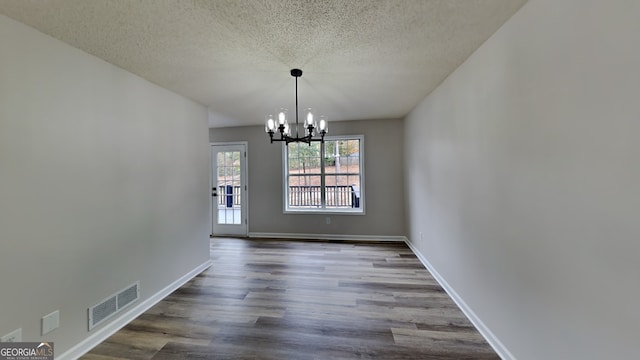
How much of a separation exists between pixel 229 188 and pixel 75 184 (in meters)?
3.65

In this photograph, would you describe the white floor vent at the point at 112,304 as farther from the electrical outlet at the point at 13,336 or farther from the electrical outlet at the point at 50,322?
the electrical outlet at the point at 13,336

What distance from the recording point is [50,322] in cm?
180

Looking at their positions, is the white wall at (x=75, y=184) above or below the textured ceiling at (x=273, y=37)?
below

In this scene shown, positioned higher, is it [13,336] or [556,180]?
[556,180]

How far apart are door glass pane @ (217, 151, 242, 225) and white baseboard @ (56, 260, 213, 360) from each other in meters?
2.40

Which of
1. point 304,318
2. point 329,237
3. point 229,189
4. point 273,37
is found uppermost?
point 273,37

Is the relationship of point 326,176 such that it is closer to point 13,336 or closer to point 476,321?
point 476,321

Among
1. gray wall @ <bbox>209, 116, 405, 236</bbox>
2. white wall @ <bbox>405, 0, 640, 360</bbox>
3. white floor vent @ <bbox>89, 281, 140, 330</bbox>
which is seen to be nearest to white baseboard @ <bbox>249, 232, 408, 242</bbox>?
gray wall @ <bbox>209, 116, 405, 236</bbox>

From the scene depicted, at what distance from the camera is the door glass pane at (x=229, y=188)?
5.61 metres

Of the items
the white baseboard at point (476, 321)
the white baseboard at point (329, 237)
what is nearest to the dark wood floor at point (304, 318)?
the white baseboard at point (476, 321)

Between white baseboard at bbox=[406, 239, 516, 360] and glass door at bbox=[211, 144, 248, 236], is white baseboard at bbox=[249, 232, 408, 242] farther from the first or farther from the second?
white baseboard at bbox=[406, 239, 516, 360]

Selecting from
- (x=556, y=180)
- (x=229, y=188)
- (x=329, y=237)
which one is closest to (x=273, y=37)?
(x=556, y=180)

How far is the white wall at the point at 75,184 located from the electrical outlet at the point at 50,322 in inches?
1.5

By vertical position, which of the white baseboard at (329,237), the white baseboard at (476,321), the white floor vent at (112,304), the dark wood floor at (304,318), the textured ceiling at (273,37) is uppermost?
the textured ceiling at (273,37)
